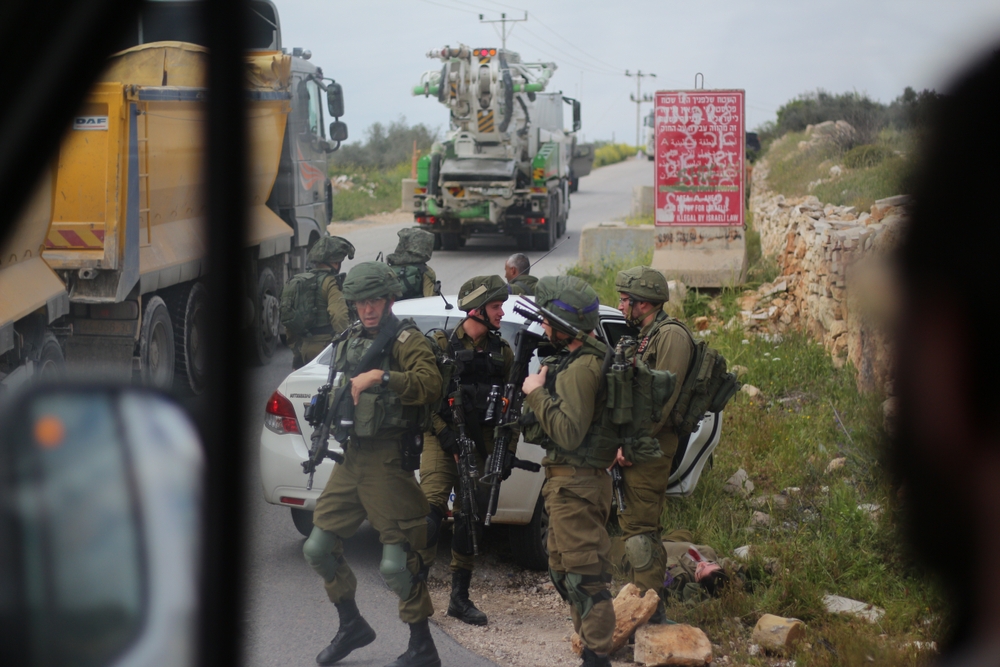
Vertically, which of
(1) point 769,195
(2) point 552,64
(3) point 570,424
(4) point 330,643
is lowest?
(4) point 330,643

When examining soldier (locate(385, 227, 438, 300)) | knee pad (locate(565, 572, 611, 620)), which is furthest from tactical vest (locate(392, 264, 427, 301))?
knee pad (locate(565, 572, 611, 620))

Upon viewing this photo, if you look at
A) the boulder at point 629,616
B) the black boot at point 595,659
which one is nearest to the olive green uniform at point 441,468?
the boulder at point 629,616

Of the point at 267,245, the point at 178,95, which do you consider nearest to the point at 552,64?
the point at 267,245

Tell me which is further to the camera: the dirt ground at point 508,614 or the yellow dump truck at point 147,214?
the yellow dump truck at point 147,214

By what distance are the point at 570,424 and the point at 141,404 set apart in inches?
89.6

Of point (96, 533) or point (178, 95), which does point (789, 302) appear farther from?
point (96, 533)

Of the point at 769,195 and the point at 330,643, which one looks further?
the point at 769,195

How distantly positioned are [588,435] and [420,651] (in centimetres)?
126

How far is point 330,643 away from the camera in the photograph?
14.6 ft

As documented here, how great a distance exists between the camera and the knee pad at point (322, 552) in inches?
170

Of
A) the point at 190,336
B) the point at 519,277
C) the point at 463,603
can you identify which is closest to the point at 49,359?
the point at 190,336

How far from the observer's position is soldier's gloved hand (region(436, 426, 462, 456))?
192 inches

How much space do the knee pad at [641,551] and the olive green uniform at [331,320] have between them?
3162 mm

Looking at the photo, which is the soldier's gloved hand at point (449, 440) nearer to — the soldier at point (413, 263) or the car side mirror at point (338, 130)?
the soldier at point (413, 263)
